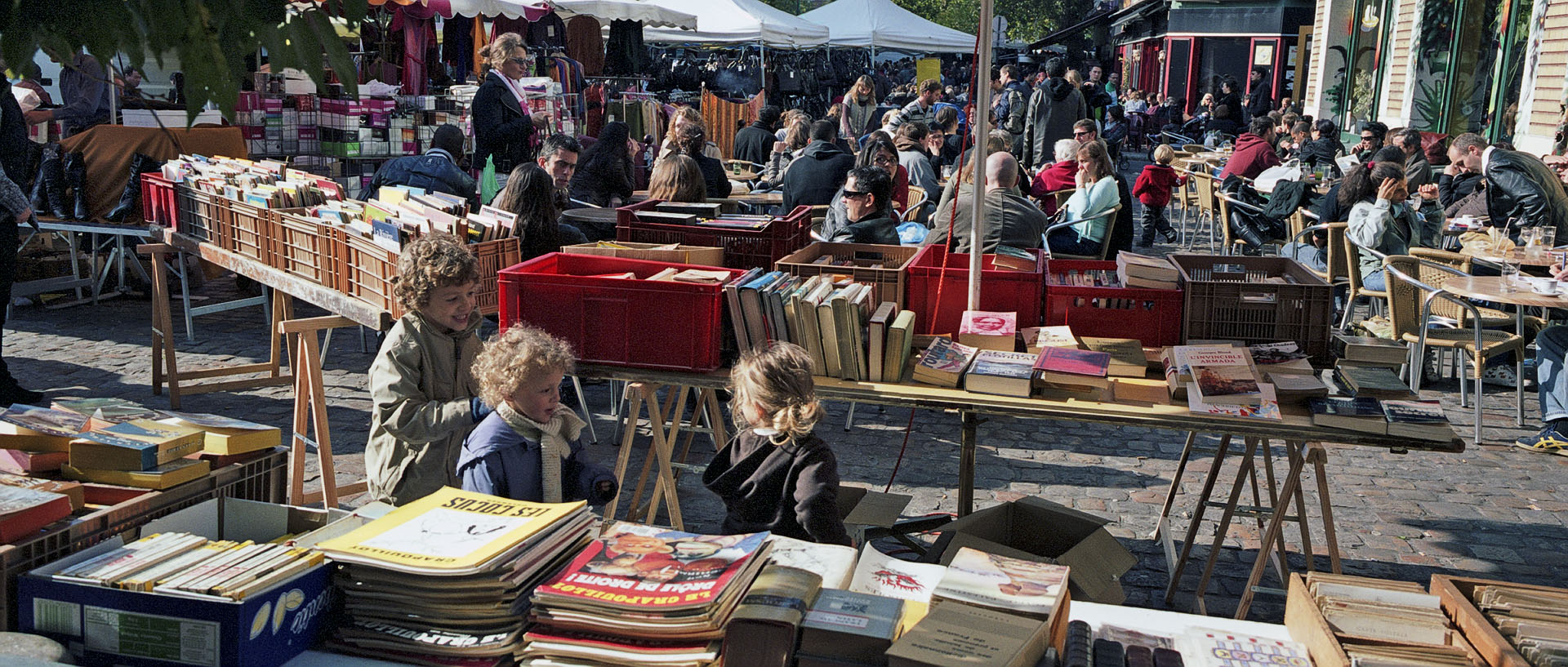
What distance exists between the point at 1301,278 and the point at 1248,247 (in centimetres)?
783

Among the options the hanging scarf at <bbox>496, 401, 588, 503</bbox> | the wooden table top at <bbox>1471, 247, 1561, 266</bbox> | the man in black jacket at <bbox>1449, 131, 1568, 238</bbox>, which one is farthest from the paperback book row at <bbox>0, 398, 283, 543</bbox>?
the man in black jacket at <bbox>1449, 131, 1568, 238</bbox>

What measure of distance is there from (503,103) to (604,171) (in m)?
1.14

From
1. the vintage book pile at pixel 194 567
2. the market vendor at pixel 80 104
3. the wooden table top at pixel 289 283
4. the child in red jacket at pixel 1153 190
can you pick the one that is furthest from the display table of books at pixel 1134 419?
the market vendor at pixel 80 104

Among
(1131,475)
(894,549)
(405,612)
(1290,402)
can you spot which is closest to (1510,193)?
(1131,475)

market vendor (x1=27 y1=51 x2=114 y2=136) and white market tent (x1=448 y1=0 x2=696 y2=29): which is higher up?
white market tent (x1=448 y1=0 x2=696 y2=29)

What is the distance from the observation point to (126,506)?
275cm

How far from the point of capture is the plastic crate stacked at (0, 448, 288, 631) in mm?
2436

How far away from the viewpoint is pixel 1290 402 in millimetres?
4160

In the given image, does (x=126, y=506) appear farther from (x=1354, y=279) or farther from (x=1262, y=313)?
(x=1354, y=279)

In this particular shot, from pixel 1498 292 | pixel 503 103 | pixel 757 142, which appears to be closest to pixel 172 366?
pixel 503 103

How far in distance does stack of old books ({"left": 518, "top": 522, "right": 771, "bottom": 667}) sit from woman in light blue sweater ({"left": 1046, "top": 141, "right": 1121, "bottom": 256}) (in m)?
6.53

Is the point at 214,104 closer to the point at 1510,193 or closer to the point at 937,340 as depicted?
the point at 937,340

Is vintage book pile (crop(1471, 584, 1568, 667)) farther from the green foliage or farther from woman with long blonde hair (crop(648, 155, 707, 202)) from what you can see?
woman with long blonde hair (crop(648, 155, 707, 202))

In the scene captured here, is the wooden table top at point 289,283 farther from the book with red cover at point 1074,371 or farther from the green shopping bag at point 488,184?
the book with red cover at point 1074,371
